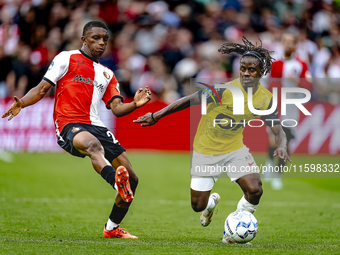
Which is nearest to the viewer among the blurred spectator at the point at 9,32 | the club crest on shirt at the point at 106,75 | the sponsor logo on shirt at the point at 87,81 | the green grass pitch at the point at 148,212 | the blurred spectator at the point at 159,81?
the green grass pitch at the point at 148,212

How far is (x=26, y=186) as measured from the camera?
436 inches

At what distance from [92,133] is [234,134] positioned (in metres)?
1.87

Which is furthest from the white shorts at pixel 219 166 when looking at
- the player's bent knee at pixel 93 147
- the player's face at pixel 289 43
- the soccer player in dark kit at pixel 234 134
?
the player's face at pixel 289 43

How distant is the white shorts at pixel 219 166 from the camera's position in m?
6.46

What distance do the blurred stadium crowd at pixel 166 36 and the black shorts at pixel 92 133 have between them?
841cm

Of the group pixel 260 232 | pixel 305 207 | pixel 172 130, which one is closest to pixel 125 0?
pixel 172 130

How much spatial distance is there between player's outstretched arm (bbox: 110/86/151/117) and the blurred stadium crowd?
8169mm

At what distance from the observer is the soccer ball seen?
6.01 m

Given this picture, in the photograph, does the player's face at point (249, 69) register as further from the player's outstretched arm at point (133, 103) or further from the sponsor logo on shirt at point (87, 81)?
the sponsor logo on shirt at point (87, 81)

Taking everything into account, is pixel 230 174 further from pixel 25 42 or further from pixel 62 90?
pixel 25 42

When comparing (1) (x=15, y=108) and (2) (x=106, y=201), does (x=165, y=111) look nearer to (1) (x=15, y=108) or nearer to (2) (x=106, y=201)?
(1) (x=15, y=108)

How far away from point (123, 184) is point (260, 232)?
2.61 metres

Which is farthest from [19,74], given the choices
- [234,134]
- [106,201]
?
[234,134]

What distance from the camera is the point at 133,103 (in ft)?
21.0
